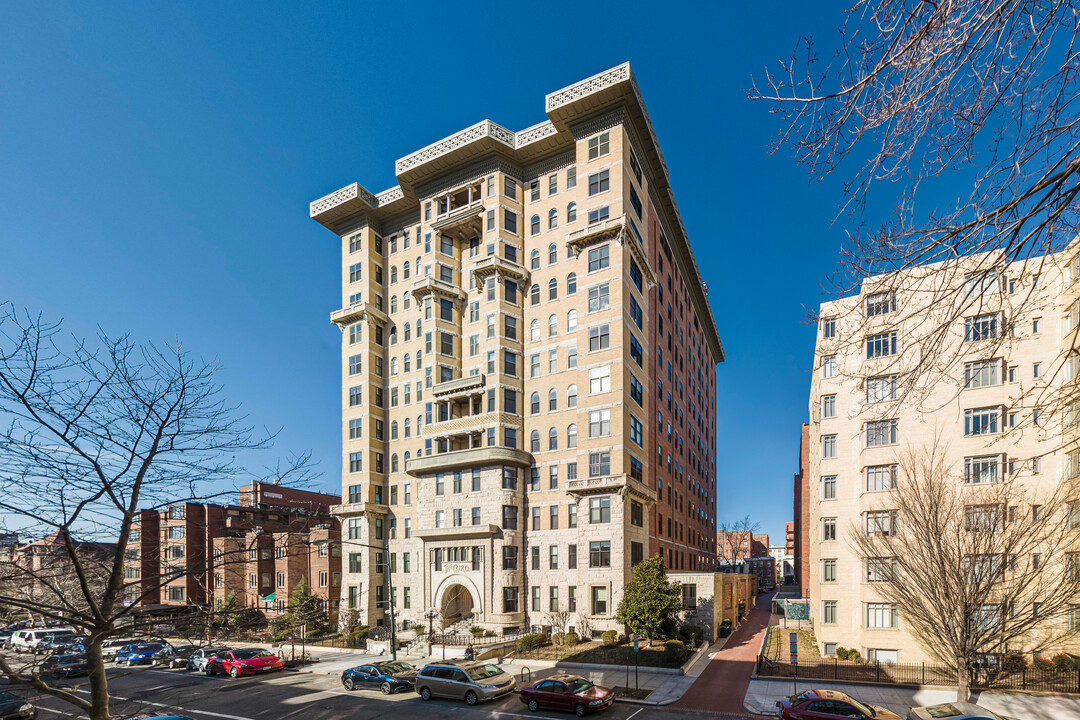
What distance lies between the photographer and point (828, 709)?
21.1 m

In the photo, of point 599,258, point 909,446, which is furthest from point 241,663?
point 909,446

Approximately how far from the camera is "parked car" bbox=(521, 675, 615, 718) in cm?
2416

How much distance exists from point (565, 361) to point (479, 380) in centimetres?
708

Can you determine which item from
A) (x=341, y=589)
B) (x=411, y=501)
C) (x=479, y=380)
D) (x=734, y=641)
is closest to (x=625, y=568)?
(x=734, y=641)

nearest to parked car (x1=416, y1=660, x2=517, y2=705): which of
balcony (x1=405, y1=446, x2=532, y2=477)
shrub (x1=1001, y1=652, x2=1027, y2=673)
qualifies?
balcony (x1=405, y1=446, x2=532, y2=477)

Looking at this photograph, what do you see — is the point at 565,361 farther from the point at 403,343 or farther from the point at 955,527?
the point at 955,527

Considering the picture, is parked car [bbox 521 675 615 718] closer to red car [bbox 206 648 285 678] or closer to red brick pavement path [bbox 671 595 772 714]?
red brick pavement path [bbox 671 595 772 714]

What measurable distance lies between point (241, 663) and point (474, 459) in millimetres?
19456

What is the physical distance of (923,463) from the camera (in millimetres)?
29984

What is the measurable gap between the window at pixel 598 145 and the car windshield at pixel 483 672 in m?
36.3

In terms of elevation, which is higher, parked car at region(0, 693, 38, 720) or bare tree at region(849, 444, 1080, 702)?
bare tree at region(849, 444, 1080, 702)

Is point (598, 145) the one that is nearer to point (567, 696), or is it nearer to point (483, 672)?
point (483, 672)

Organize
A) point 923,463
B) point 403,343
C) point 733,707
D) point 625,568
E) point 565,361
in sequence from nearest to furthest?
point 733,707 < point 923,463 < point 625,568 < point 565,361 < point 403,343

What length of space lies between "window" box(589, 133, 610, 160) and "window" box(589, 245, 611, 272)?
7.39 metres
